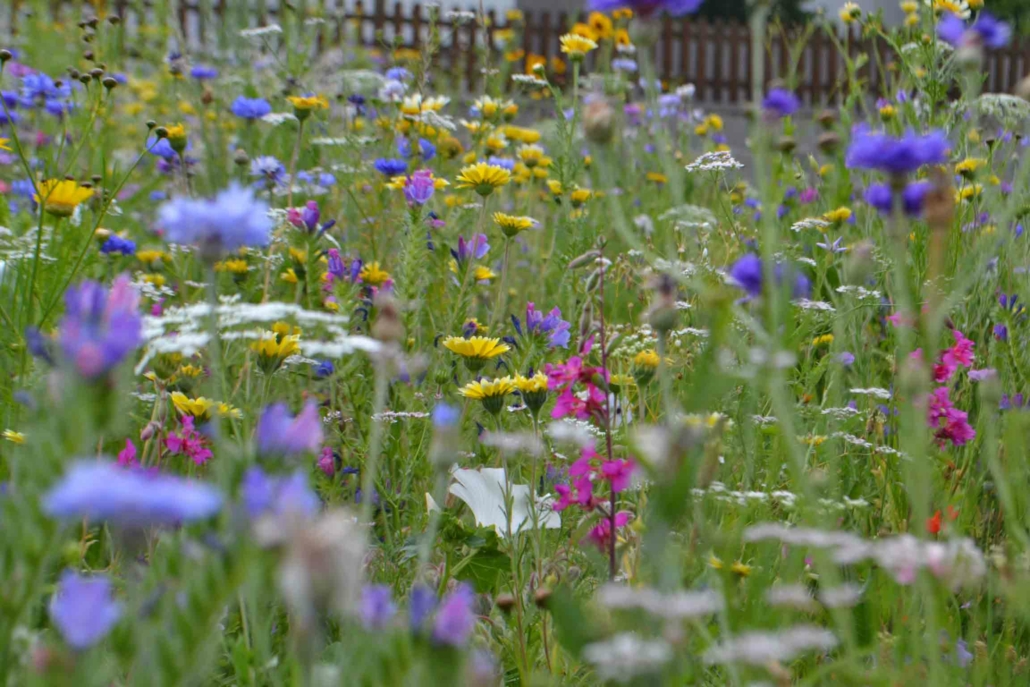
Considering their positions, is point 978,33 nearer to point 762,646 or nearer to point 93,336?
point 762,646

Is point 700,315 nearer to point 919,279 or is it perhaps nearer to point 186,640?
point 919,279

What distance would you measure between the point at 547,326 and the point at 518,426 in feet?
1.19

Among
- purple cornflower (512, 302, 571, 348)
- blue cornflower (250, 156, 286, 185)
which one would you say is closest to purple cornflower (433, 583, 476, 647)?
purple cornflower (512, 302, 571, 348)

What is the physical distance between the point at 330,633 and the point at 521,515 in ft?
1.31

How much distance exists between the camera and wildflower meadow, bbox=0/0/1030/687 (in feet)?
2.26

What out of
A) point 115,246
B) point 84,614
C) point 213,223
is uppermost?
point 213,223

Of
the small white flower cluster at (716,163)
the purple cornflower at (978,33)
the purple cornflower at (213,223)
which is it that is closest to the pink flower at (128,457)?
the purple cornflower at (213,223)

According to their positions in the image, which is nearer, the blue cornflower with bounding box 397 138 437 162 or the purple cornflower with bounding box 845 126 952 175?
the purple cornflower with bounding box 845 126 952 175

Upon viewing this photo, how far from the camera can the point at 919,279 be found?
201 centimetres

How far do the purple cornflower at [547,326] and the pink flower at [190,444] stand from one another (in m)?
0.60

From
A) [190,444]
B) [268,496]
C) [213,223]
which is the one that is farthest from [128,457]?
[268,496]

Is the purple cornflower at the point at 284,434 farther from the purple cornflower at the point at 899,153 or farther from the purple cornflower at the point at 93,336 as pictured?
the purple cornflower at the point at 899,153

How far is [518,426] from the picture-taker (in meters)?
2.15

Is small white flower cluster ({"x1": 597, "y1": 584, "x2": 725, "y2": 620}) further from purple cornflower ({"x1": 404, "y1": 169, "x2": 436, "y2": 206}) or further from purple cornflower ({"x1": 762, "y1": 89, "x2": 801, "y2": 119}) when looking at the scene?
purple cornflower ({"x1": 404, "y1": 169, "x2": 436, "y2": 206})
